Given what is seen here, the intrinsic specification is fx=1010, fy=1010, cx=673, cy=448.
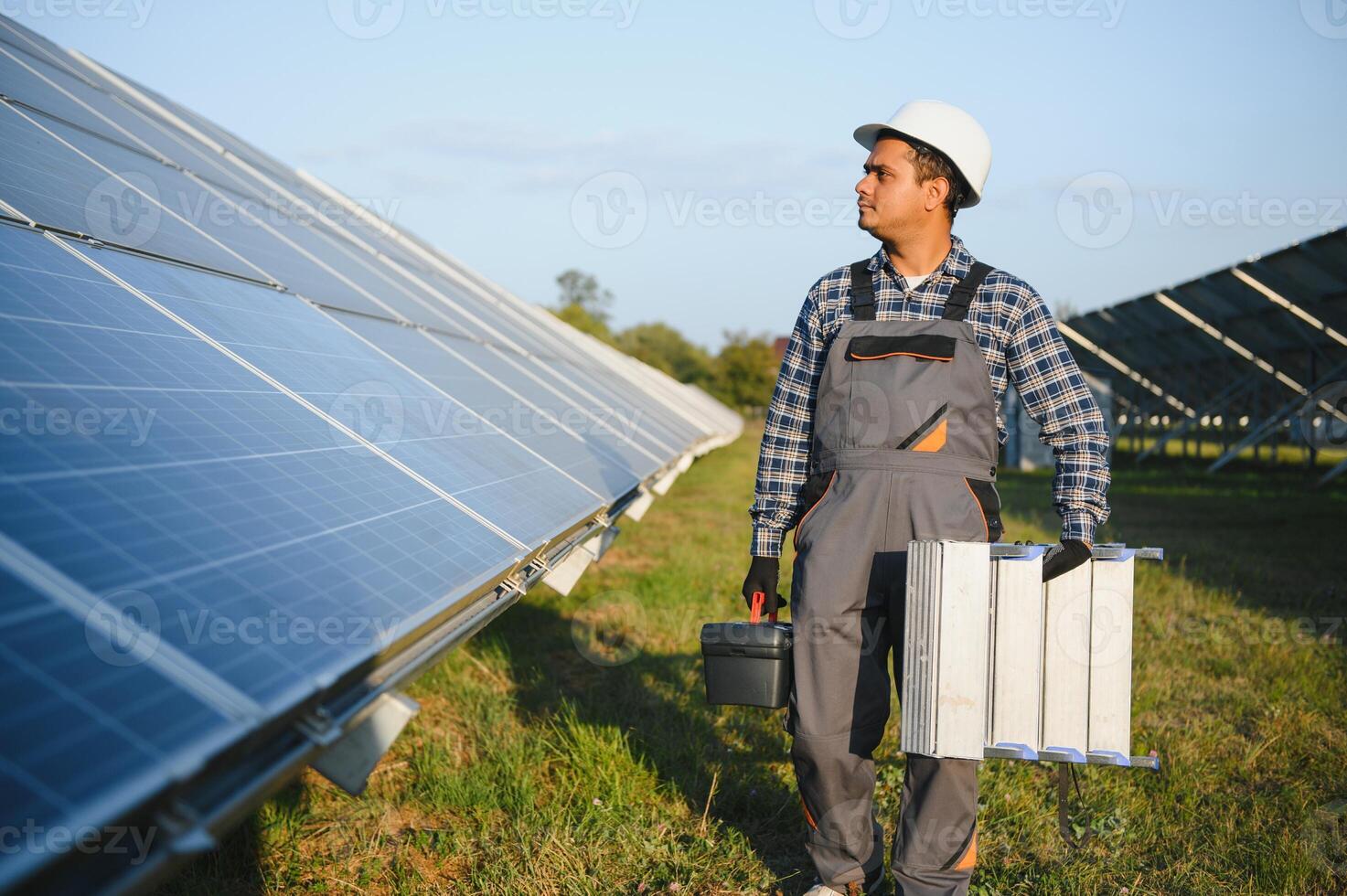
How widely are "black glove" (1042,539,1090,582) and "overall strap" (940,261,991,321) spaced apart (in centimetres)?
72

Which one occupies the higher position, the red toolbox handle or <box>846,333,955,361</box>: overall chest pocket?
<box>846,333,955,361</box>: overall chest pocket

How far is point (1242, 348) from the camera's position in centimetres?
1866

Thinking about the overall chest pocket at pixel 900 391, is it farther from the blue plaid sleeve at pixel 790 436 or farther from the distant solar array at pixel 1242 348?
the distant solar array at pixel 1242 348

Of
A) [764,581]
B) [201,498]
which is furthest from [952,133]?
[201,498]

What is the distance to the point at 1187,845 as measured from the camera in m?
3.30

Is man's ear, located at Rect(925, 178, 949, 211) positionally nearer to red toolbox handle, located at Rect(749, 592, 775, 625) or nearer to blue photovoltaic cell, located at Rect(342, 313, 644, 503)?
red toolbox handle, located at Rect(749, 592, 775, 625)

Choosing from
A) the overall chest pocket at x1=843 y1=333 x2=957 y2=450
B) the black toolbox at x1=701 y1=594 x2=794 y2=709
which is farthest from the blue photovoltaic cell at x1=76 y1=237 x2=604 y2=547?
the overall chest pocket at x1=843 y1=333 x2=957 y2=450

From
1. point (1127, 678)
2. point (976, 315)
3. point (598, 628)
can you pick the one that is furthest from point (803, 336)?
point (598, 628)

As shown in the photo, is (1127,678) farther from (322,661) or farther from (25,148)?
(25,148)

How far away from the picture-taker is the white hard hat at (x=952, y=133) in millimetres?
2941

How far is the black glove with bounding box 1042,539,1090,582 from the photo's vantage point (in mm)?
2732

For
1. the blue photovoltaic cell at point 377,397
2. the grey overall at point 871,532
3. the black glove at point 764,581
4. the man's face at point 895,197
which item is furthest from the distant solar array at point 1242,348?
the blue photovoltaic cell at point 377,397

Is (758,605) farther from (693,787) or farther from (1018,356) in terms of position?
(1018,356)

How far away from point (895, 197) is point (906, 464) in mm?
815
